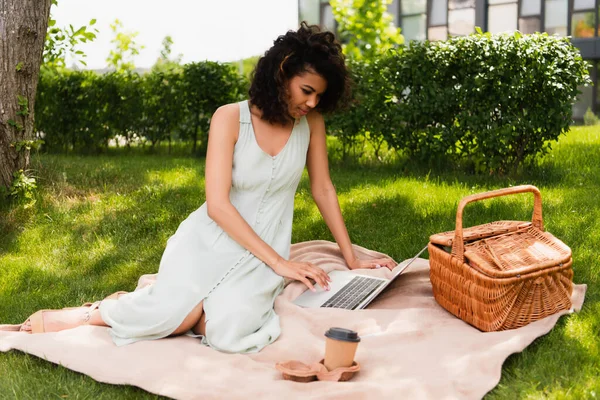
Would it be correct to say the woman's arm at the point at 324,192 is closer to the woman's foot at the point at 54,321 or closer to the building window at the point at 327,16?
the woman's foot at the point at 54,321

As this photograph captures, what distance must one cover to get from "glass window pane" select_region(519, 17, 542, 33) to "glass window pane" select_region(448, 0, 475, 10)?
4.28ft

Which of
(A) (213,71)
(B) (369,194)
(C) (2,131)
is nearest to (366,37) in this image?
(A) (213,71)

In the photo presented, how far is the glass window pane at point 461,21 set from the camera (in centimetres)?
1883

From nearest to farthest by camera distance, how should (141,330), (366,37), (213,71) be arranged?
(141,330)
(213,71)
(366,37)

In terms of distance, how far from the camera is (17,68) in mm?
6211

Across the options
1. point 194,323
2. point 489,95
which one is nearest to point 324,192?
point 194,323

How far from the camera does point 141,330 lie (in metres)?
3.63

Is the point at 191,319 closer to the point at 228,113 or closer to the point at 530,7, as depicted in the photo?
Result: the point at 228,113

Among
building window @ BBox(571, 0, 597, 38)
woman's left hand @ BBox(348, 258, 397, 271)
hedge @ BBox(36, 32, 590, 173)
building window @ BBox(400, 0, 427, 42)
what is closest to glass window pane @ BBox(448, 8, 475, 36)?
building window @ BBox(400, 0, 427, 42)

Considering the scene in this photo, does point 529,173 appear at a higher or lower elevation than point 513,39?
lower

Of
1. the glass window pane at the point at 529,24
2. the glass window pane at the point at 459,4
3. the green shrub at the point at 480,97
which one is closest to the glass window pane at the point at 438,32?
the glass window pane at the point at 459,4

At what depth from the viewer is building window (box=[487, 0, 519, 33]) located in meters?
18.5

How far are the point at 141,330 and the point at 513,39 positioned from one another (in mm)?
4809

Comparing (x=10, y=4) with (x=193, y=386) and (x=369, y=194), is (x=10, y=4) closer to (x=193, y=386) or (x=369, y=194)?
(x=369, y=194)
